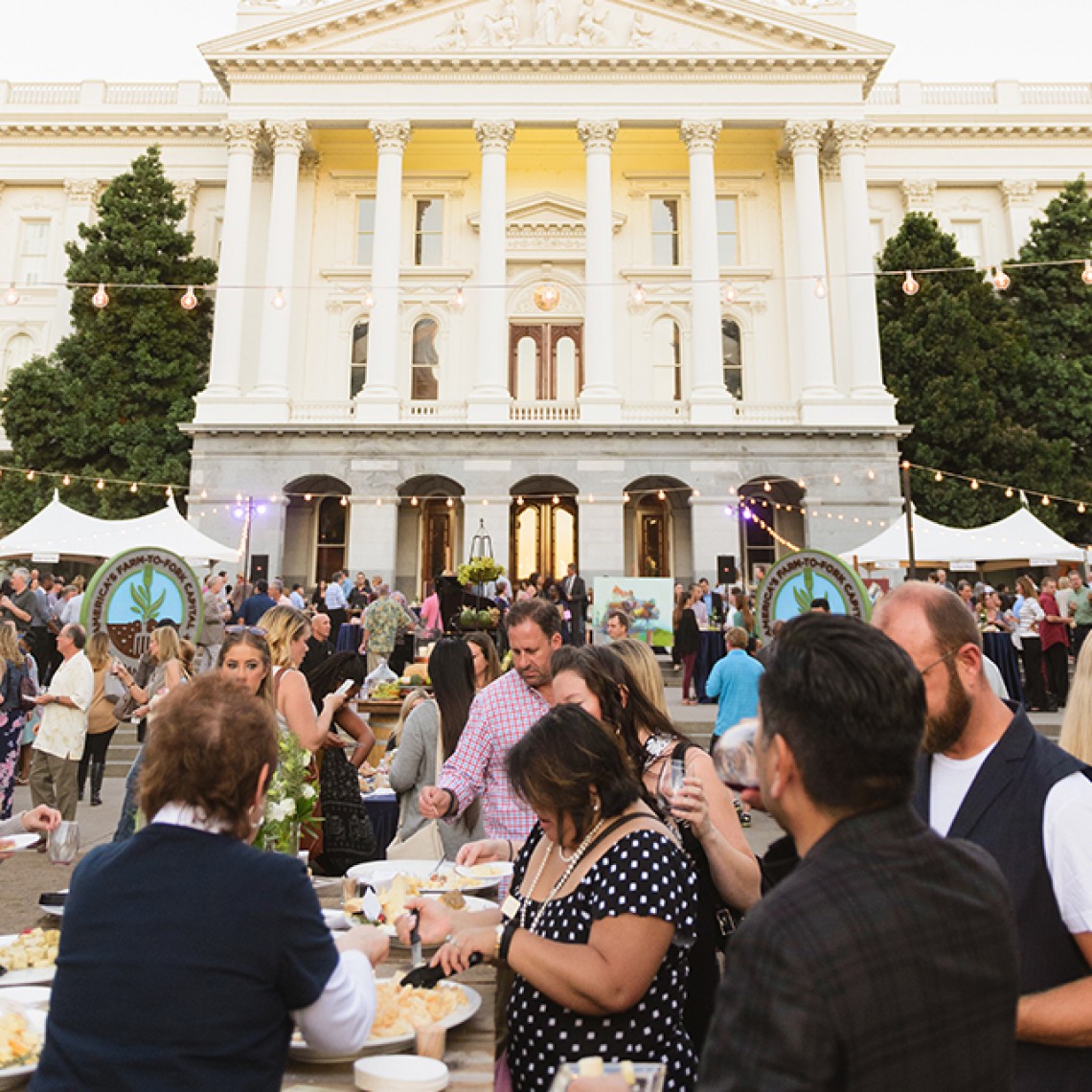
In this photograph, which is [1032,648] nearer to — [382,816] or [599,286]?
[382,816]

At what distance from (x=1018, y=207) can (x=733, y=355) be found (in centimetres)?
1185

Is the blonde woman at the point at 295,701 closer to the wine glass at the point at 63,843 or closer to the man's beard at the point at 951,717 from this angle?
the wine glass at the point at 63,843

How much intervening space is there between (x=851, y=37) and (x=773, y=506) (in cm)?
1433

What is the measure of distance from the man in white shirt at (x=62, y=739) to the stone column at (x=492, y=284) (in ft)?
60.7

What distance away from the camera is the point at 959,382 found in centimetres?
2781

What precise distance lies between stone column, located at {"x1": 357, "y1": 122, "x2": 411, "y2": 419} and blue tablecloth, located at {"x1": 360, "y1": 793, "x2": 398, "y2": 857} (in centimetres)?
2043

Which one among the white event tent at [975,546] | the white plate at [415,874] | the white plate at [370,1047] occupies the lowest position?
the white plate at [370,1047]

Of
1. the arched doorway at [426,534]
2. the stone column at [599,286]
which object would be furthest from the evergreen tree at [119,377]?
the stone column at [599,286]

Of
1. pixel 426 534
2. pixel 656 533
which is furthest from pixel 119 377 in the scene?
pixel 656 533

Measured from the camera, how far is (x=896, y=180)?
31719mm

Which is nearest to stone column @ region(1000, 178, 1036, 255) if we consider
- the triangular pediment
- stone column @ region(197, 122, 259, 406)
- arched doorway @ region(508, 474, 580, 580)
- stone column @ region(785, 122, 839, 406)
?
the triangular pediment

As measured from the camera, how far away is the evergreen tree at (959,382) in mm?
27391

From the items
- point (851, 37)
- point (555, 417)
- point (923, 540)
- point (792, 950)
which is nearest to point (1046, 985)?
point (792, 950)

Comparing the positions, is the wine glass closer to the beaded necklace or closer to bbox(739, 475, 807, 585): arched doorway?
the beaded necklace
